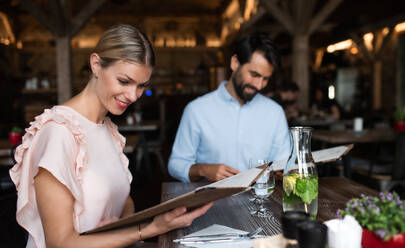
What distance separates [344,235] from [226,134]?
156 cm

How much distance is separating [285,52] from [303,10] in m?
7.01

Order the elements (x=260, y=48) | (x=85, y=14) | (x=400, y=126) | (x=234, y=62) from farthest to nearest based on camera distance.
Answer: (x=85, y=14) → (x=400, y=126) → (x=234, y=62) → (x=260, y=48)

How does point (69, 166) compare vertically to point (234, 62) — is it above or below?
below

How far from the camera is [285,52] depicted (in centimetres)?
1332

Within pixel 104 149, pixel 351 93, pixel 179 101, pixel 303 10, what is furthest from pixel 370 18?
pixel 104 149

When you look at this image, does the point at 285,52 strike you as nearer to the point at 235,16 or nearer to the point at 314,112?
the point at 235,16

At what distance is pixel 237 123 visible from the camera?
238 centimetres

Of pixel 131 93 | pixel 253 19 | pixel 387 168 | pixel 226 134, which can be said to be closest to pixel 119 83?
pixel 131 93

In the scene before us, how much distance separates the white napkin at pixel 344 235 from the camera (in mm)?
826

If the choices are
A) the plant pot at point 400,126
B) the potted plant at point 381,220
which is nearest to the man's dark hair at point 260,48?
the potted plant at point 381,220

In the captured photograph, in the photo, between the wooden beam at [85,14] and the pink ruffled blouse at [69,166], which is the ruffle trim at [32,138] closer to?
the pink ruffled blouse at [69,166]

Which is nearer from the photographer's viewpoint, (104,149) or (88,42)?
(104,149)

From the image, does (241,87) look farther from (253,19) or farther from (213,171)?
(253,19)

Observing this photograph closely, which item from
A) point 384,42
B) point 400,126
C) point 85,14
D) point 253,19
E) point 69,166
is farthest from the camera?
point 384,42
